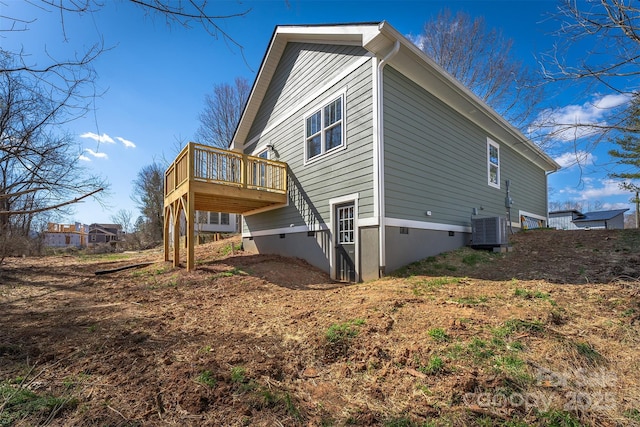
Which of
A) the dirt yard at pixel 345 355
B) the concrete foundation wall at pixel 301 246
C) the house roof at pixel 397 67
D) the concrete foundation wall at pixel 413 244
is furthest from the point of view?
the concrete foundation wall at pixel 301 246

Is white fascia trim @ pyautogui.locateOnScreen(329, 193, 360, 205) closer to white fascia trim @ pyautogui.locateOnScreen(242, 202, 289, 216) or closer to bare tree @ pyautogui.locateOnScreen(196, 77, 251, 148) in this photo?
white fascia trim @ pyautogui.locateOnScreen(242, 202, 289, 216)

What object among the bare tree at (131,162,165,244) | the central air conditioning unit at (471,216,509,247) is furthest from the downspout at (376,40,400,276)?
the bare tree at (131,162,165,244)

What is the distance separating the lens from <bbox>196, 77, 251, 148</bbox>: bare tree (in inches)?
831

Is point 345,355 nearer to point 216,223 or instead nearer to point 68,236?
point 216,223

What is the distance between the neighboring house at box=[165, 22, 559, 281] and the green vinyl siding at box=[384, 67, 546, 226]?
0.04m

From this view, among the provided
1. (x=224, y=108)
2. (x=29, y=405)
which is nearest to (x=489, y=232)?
(x=29, y=405)

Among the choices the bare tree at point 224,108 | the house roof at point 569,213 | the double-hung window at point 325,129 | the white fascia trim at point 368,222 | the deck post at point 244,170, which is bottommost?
the white fascia trim at point 368,222

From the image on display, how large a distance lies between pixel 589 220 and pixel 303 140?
66.6 feet

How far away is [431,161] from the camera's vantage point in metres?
7.71

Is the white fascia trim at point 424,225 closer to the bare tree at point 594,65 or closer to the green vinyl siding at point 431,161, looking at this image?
the green vinyl siding at point 431,161

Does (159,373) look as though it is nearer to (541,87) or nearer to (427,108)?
(541,87)

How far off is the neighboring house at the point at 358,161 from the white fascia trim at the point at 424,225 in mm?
37

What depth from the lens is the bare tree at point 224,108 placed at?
69.3ft

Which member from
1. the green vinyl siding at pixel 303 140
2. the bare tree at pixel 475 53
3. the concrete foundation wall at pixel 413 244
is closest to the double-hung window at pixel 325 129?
the green vinyl siding at pixel 303 140
